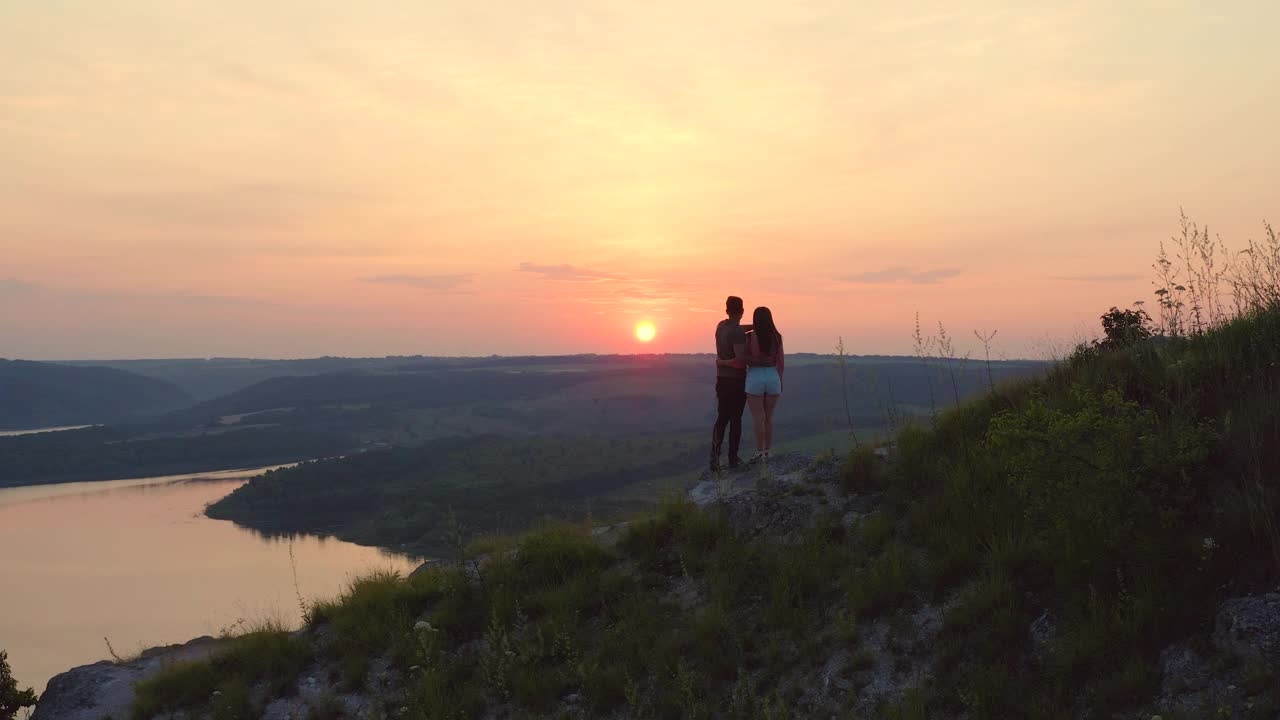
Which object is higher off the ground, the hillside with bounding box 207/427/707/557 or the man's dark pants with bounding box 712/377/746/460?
the man's dark pants with bounding box 712/377/746/460

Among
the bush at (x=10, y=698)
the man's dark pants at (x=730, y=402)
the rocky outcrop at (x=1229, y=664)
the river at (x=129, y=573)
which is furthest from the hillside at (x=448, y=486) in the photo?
the rocky outcrop at (x=1229, y=664)

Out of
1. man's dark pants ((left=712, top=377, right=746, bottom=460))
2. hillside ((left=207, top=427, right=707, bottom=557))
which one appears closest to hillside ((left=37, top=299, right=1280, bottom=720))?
man's dark pants ((left=712, top=377, right=746, bottom=460))

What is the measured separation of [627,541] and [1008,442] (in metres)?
4.40

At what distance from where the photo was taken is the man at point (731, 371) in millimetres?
10586

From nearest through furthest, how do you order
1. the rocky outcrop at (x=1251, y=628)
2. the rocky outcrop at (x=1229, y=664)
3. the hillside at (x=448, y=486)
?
the rocky outcrop at (x=1229, y=664), the rocky outcrop at (x=1251, y=628), the hillside at (x=448, y=486)

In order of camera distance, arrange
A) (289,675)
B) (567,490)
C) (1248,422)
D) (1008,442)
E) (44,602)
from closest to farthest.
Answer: (1248,422)
(1008,442)
(289,675)
(44,602)
(567,490)

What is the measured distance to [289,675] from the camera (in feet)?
28.3

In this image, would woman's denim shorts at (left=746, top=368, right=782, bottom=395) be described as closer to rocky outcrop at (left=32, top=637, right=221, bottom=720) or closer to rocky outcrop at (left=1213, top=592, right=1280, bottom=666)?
rocky outcrop at (left=1213, top=592, right=1280, bottom=666)

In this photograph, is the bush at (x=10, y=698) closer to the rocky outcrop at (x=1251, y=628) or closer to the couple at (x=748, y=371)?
the couple at (x=748, y=371)

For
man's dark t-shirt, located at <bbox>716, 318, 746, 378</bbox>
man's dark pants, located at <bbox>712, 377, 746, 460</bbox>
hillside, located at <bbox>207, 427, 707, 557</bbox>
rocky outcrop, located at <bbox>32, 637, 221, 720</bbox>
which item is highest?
man's dark t-shirt, located at <bbox>716, 318, 746, 378</bbox>

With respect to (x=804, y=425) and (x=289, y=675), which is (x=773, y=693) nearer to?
(x=289, y=675)

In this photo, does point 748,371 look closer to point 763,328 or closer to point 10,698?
point 763,328

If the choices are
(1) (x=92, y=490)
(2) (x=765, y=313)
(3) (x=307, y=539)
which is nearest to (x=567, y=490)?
(3) (x=307, y=539)

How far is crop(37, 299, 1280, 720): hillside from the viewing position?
18.0ft
